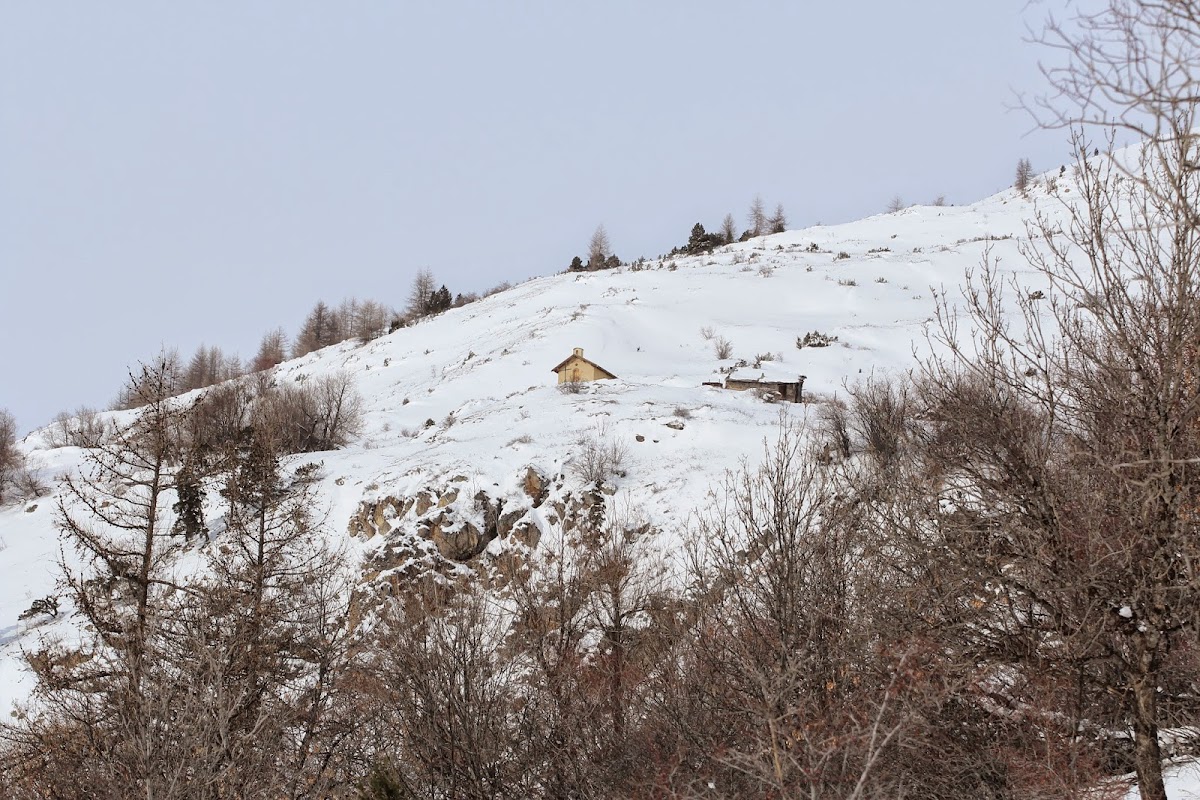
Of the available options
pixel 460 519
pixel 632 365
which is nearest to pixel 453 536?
pixel 460 519

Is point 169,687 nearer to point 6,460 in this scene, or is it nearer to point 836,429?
point 836,429

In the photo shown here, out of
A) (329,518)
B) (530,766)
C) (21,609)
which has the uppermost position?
(329,518)

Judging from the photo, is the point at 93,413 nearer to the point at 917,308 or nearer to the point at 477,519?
the point at 477,519

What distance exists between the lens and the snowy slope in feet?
69.2

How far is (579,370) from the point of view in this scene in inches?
1299

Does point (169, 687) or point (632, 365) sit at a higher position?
point (632, 365)

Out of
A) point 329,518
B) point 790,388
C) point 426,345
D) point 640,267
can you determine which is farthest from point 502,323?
point 329,518

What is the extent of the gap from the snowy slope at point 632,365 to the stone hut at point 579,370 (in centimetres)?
125

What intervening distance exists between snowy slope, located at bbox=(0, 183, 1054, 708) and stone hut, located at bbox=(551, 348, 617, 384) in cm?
125

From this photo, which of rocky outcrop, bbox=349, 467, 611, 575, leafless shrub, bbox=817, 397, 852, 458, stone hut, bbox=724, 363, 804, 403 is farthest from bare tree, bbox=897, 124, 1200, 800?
stone hut, bbox=724, 363, 804, 403

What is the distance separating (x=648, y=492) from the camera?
20375 millimetres

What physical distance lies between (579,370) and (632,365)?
20.9 feet

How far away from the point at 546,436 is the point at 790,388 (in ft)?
36.6

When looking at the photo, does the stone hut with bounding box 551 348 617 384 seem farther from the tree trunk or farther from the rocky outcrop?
the tree trunk
